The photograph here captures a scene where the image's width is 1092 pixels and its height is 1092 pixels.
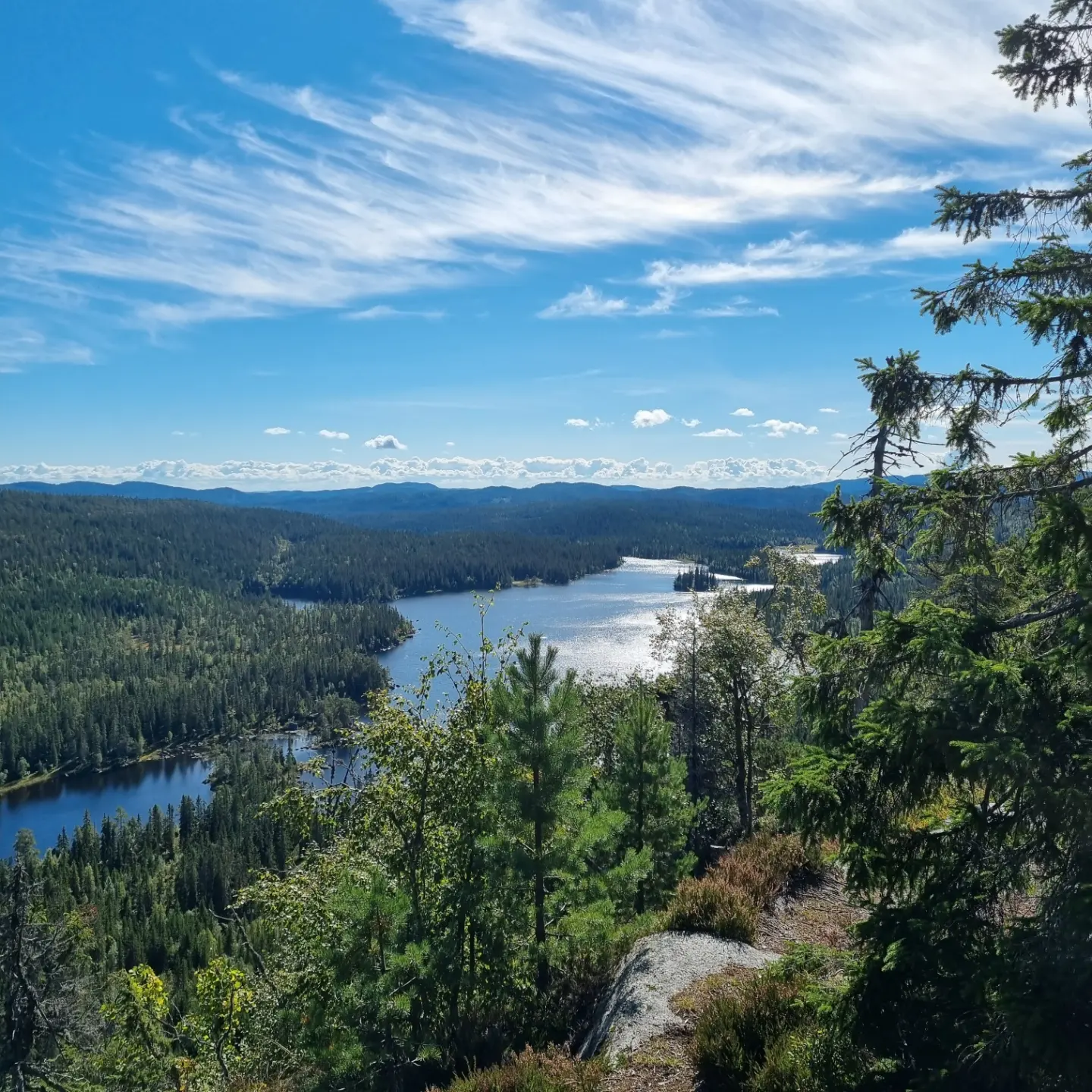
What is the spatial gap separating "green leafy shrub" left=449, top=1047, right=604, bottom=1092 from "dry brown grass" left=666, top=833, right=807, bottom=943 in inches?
138

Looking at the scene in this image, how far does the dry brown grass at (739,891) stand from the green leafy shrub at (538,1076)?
351 cm

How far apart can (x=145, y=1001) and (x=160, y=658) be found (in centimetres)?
17034

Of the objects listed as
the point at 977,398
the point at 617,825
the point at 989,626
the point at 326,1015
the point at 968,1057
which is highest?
the point at 977,398

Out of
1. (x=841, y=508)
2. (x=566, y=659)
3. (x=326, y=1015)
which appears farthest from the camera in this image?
(x=566, y=659)

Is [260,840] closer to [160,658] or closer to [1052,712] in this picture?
[1052,712]

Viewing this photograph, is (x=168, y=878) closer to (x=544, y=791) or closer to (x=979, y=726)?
(x=544, y=791)

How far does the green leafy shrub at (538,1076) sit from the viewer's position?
8117 millimetres

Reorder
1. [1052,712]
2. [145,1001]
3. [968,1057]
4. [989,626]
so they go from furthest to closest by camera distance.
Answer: [145,1001] < [989,626] < [1052,712] < [968,1057]

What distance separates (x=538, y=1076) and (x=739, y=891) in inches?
210

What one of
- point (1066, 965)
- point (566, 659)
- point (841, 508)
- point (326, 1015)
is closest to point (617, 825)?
point (326, 1015)

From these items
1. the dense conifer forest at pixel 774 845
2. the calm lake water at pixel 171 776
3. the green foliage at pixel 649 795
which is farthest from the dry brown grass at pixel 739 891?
the calm lake water at pixel 171 776

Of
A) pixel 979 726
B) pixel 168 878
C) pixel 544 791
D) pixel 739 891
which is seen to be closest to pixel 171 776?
pixel 168 878

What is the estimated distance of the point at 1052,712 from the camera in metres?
5.61

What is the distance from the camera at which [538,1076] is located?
8242mm
